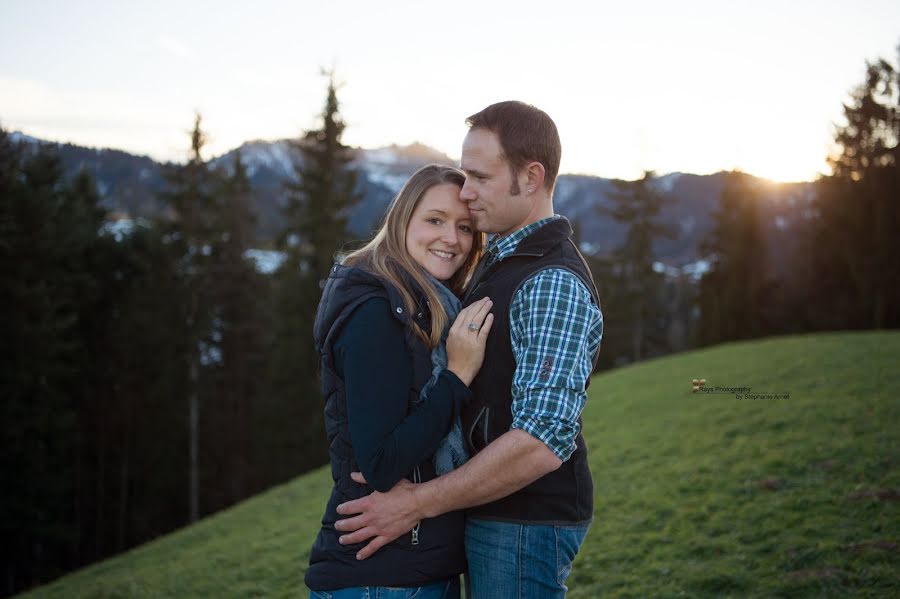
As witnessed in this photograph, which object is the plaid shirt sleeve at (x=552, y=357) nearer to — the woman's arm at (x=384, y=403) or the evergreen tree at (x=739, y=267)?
the woman's arm at (x=384, y=403)

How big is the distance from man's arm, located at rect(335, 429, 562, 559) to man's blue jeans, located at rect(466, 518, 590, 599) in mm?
232

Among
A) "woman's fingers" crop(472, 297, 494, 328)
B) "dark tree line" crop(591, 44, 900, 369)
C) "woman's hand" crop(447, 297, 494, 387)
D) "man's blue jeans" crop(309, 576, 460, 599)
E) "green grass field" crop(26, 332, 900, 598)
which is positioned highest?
"dark tree line" crop(591, 44, 900, 369)

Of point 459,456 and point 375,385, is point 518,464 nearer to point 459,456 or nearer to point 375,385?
point 459,456

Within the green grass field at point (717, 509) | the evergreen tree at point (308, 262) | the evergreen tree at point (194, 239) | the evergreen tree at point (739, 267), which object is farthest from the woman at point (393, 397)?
the evergreen tree at point (739, 267)

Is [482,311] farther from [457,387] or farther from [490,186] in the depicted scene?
[490,186]

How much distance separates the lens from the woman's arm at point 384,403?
→ 2.23m

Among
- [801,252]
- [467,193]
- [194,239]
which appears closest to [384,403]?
[467,193]

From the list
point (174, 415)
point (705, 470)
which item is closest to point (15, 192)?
point (174, 415)

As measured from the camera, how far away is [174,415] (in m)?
25.1

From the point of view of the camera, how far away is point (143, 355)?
24438 millimetres

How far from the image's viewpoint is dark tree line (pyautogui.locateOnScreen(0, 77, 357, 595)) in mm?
19859

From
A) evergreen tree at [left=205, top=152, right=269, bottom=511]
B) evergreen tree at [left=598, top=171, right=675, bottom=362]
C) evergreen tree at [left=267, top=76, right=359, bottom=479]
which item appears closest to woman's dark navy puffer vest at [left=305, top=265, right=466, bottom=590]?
evergreen tree at [left=267, top=76, right=359, bottom=479]

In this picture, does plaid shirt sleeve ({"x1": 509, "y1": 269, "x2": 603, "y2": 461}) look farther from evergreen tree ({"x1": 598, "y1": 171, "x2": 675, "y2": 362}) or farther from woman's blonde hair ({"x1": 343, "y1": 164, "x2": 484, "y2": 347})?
evergreen tree ({"x1": 598, "y1": 171, "x2": 675, "y2": 362})

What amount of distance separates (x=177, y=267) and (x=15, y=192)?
6.93 metres
